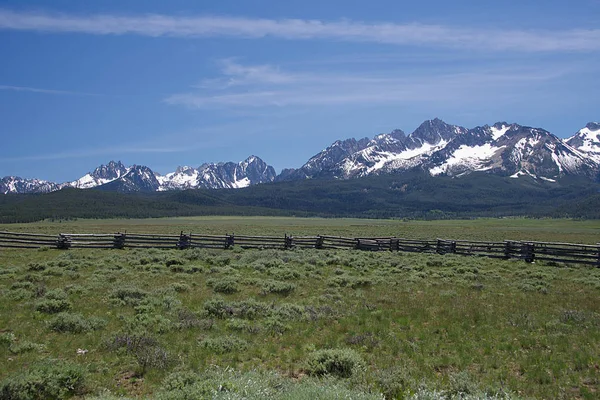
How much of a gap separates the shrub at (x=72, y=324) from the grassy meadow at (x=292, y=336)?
1.2 inches

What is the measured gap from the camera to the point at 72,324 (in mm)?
11188

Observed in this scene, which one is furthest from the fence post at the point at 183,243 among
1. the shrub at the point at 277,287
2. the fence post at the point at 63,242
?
the shrub at the point at 277,287

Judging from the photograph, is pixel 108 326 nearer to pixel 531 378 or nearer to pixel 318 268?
pixel 531 378

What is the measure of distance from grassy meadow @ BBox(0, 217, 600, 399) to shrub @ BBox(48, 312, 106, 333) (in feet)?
0.10

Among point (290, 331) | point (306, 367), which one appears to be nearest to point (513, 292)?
point (290, 331)

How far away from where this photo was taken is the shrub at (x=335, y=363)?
873cm

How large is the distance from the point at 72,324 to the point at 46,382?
406cm

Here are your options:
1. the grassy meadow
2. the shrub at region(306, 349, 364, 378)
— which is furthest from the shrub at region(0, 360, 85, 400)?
the shrub at region(306, 349, 364, 378)

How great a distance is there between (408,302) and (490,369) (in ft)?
20.1

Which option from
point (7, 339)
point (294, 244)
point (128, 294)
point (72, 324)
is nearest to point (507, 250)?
point (294, 244)

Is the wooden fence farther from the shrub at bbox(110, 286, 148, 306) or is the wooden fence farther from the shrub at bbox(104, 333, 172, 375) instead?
the shrub at bbox(104, 333, 172, 375)

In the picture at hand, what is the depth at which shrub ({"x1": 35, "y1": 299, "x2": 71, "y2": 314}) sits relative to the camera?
12719mm

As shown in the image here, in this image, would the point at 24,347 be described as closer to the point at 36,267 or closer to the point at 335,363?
the point at 335,363

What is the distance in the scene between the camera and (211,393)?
21.2 ft
